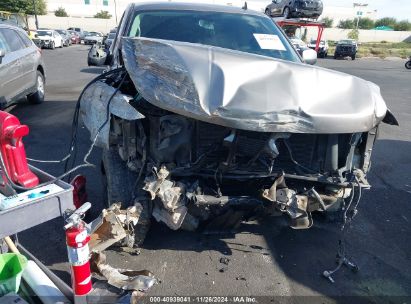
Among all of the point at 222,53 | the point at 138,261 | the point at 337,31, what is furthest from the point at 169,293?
the point at 337,31

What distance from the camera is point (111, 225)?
2.64m

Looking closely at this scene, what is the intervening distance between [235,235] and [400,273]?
1.38m

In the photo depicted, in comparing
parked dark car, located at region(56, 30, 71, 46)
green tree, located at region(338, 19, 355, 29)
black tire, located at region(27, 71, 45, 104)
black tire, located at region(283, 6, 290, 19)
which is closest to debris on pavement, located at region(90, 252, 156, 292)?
black tire, located at region(27, 71, 45, 104)

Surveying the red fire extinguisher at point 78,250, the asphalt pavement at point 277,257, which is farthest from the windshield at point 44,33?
the red fire extinguisher at point 78,250

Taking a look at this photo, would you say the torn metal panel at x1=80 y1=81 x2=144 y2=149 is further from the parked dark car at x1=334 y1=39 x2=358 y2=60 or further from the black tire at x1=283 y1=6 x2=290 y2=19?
the parked dark car at x1=334 y1=39 x2=358 y2=60

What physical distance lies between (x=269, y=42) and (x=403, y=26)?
291ft

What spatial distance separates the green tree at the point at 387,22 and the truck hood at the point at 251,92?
9066 centimetres

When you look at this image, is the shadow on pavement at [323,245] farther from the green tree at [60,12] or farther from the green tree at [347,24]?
the green tree at [347,24]

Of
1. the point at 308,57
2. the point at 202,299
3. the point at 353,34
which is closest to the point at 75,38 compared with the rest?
the point at 308,57

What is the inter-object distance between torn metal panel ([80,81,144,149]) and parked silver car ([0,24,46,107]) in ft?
11.7

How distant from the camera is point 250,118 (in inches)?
93.2

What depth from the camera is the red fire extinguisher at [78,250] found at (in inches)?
78.9

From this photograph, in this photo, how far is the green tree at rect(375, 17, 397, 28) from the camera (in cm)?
8056

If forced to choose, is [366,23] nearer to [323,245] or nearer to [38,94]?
[38,94]
